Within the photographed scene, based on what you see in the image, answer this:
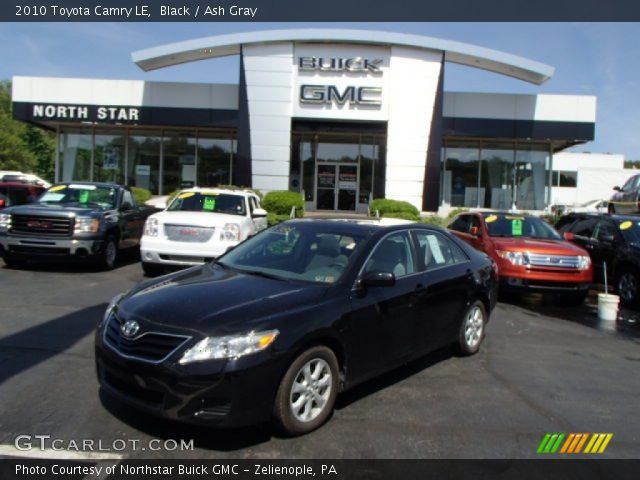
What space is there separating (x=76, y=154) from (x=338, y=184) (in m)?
12.4

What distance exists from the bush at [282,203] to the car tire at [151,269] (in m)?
8.66

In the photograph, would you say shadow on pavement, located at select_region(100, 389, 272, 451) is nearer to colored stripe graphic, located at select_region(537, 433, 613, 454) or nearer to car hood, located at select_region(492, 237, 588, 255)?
colored stripe graphic, located at select_region(537, 433, 613, 454)

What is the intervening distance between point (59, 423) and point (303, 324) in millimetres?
1898

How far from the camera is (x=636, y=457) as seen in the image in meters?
3.75

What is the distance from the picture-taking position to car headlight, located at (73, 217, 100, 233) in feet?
33.6

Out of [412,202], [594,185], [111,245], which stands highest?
[594,185]

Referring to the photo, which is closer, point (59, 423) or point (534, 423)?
point (59, 423)

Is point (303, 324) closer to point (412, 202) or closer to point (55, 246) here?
point (55, 246)

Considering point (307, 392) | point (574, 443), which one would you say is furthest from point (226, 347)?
point (574, 443)

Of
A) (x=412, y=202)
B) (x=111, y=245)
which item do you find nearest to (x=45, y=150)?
(x=412, y=202)

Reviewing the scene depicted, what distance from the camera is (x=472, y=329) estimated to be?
6109 millimetres

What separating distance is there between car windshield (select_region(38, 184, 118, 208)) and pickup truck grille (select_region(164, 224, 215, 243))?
2572mm

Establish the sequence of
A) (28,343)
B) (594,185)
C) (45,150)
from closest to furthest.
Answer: (28,343)
(594,185)
(45,150)

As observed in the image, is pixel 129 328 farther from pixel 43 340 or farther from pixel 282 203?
pixel 282 203
